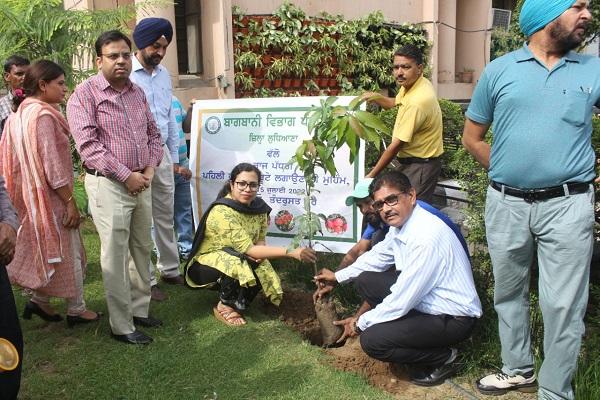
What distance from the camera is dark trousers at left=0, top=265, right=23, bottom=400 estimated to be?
2430 mm

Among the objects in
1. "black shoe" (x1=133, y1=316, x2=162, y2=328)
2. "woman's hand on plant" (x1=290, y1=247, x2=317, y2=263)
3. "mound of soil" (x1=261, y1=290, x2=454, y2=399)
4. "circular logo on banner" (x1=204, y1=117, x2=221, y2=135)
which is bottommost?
"mound of soil" (x1=261, y1=290, x2=454, y2=399)

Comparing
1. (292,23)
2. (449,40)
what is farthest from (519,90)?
(449,40)

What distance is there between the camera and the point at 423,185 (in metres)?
4.06

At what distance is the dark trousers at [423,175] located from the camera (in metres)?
4.04

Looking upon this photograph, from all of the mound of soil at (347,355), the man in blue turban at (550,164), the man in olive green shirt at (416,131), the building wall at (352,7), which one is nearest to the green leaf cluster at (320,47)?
the building wall at (352,7)

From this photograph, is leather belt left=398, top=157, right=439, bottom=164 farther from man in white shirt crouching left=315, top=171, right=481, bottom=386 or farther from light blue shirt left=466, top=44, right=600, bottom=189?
light blue shirt left=466, top=44, right=600, bottom=189

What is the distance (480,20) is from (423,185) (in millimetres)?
8474

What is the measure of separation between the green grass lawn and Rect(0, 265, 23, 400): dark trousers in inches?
24.6

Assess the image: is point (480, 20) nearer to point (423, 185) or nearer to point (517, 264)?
point (423, 185)

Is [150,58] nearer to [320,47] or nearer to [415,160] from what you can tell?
[415,160]

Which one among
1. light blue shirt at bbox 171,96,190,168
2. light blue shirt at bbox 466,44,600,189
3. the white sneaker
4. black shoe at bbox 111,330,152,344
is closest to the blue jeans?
light blue shirt at bbox 171,96,190,168

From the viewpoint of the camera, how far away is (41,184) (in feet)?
11.5

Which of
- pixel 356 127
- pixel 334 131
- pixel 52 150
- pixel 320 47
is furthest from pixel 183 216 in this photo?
pixel 320 47

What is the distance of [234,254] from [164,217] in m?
0.90
